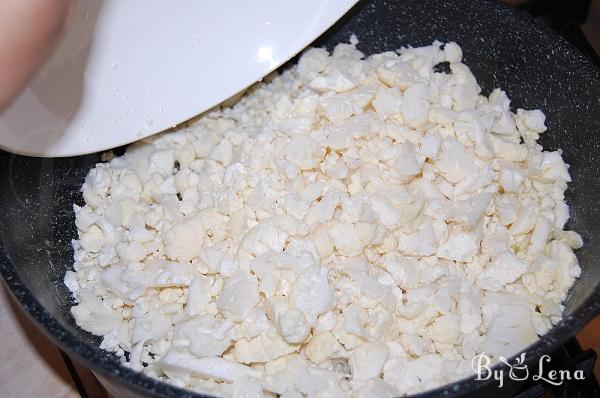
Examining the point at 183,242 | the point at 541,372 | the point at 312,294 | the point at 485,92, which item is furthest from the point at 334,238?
the point at 485,92

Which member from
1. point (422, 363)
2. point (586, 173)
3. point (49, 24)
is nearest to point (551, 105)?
point (586, 173)

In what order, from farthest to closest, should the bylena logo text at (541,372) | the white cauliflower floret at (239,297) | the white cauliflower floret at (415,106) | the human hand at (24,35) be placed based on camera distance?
the white cauliflower floret at (415,106) < the white cauliflower floret at (239,297) < the bylena logo text at (541,372) < the human hand at (24,35)

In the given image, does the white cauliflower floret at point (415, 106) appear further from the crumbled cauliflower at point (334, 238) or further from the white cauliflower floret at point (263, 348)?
the white cauliflower floret at point (263, 348)

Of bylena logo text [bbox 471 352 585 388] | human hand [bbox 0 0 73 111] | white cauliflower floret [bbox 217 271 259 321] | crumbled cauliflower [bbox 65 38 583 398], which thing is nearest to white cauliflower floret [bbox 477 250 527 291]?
crumbled cauliflower [bbox 65 38 583 398]

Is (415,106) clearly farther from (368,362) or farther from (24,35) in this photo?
(24,35)

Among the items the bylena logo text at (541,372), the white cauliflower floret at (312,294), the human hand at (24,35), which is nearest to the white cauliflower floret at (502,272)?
the bylena logo text at (541,372)

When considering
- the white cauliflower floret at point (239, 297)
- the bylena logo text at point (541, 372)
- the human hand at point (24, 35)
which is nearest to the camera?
the human hand at point (24, 35)

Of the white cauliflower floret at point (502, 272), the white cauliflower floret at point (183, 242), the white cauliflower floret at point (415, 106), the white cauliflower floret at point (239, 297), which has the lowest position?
the white cauliflower floret at point (183, 242)
